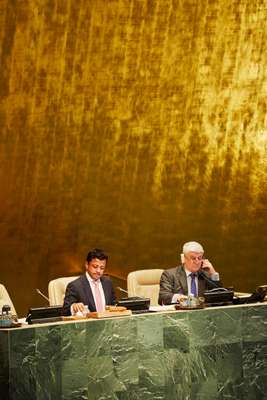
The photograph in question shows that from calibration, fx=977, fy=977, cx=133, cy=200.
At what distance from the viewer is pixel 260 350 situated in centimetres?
534

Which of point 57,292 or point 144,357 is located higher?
point 57,292

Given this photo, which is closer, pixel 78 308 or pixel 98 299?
pixel 78 308

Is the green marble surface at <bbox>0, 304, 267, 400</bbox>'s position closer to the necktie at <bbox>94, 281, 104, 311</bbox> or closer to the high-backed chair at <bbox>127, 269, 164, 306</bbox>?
the necktie at <bbox>94, 281, 104, 311</bbox>

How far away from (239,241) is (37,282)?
1640 mm

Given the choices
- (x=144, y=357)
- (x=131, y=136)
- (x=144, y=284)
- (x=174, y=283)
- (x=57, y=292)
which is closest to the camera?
(x=144, y=357)

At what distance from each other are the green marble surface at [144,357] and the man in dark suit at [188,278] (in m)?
0.72

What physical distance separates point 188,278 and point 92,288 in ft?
2.18

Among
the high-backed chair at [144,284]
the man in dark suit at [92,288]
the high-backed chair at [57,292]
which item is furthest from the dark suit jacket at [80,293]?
the high-backed chair at [144,284]

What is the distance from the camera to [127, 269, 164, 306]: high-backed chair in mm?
6273

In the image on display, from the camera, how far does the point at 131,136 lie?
25.6 feet

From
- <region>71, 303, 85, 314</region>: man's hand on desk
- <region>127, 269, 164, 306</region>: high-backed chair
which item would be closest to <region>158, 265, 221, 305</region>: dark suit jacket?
<region>127, 269, 164, 306</region>: high-backed chair

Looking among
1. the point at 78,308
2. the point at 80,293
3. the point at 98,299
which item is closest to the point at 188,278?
the point at 98,299

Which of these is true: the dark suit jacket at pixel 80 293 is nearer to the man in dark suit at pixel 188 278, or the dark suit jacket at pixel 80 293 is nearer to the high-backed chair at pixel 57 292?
the high-backed chair at pixel 57 292

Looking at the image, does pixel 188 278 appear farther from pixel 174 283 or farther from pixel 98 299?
pixel 98 299
